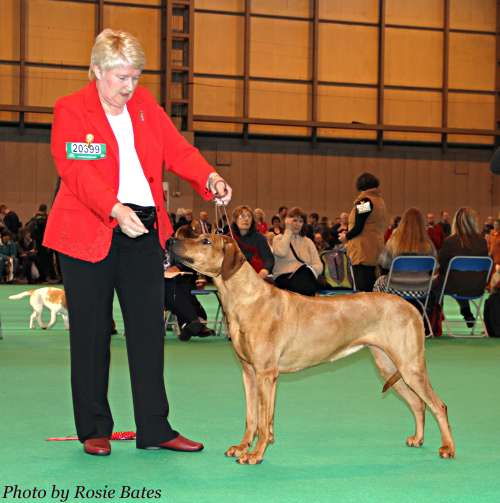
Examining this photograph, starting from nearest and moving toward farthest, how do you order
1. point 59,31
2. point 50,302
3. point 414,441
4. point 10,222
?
point 414,441
point 50,302
point 10,222
point 59,31

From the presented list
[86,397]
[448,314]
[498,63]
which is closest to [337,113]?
[498,63]

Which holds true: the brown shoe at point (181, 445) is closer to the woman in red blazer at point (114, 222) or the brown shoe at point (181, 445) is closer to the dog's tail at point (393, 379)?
the woman in red blazer at point (114, 222)

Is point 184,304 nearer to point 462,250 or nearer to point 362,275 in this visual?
point 362,275

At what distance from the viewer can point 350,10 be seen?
23.5m

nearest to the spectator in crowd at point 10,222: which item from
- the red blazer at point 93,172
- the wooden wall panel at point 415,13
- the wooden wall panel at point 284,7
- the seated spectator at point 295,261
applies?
the wooden wall panel at point 284,7

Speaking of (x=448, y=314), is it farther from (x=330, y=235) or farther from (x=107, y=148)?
(x=107, y=148)

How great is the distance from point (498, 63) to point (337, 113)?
413cm

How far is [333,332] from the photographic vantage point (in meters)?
4.05

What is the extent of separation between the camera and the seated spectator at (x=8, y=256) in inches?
A: 685

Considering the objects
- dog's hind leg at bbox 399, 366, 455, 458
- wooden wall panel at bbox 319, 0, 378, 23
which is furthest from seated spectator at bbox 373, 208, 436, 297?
wooden wall panel at bbox 319, 0, 378, 23

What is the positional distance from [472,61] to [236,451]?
21.7m

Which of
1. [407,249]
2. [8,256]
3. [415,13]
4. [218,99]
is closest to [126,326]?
[407,249]

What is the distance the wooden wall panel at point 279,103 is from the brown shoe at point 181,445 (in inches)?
763

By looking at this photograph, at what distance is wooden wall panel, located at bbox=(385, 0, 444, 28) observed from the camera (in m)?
23.7
